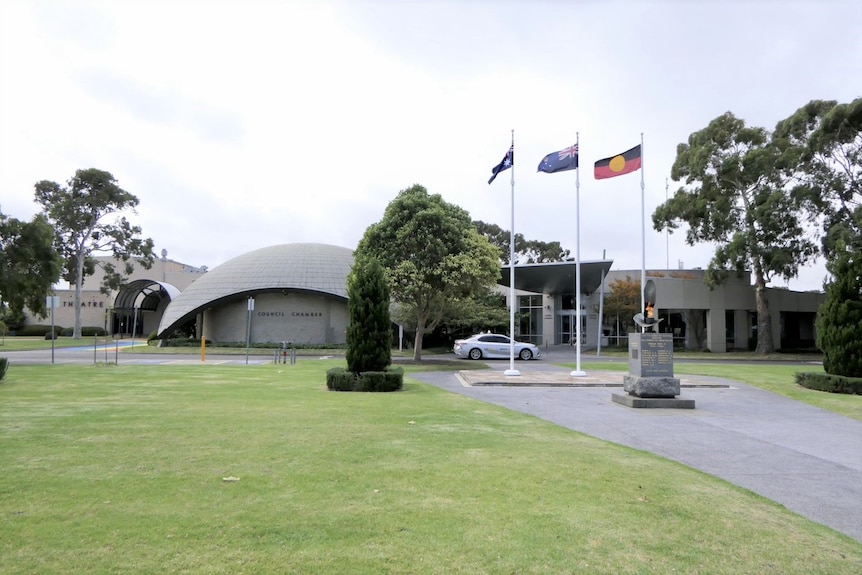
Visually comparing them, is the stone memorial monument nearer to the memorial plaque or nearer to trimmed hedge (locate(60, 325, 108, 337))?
the memorial plaque

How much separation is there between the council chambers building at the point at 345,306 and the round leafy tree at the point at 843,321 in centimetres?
2163

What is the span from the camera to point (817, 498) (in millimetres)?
6043

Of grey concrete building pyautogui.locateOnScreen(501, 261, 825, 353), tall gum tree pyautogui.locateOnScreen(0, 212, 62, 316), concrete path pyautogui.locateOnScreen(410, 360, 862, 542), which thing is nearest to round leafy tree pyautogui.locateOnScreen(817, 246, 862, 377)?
concrete path pyautogui.locateOnScreen(410, 360, 862, 542)

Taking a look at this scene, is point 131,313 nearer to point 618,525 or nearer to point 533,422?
point 533,422

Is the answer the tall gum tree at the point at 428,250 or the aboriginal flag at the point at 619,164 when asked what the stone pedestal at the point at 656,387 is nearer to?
the aboriginal flag at the point at 619,164

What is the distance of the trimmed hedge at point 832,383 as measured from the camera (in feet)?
51.2

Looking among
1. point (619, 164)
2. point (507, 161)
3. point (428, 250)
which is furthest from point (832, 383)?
point (428, 250)

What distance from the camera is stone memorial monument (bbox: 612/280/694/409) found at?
13078 millimetres

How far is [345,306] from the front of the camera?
42.9 metres

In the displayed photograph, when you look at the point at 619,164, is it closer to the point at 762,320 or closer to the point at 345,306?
the point at 762,320

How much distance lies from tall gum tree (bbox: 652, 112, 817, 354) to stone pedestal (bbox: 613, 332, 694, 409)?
2521 cm

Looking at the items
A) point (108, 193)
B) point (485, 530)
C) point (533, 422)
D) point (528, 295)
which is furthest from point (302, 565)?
point (108, 193)

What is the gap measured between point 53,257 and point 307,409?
65.0ft

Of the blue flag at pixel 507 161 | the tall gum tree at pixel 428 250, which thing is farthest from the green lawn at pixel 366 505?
the tall gum tree at pixel 428 250
